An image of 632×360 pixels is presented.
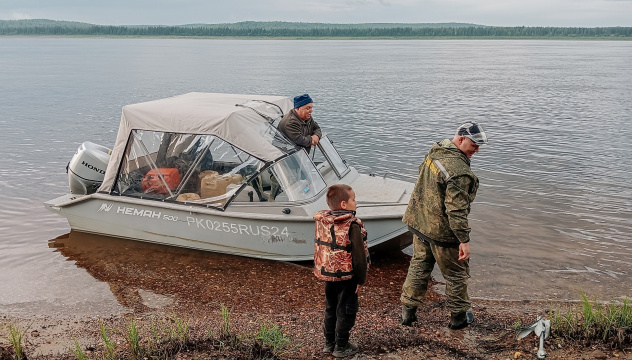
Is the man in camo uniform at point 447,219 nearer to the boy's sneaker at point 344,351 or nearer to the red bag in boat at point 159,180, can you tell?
the boy's sneaker at point 344,351

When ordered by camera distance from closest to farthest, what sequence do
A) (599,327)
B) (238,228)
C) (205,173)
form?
(599,327), (238,228), (205,173)

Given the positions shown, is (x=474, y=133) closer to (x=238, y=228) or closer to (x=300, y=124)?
(x=300, y=124)

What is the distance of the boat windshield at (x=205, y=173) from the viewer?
27.3 feet

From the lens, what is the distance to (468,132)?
5.55 meters

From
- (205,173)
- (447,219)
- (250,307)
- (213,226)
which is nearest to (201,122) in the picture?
(205,173)

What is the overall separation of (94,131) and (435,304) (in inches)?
716

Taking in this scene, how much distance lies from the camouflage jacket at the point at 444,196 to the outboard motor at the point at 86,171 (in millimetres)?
5557

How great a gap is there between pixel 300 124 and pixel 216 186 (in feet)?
4.86

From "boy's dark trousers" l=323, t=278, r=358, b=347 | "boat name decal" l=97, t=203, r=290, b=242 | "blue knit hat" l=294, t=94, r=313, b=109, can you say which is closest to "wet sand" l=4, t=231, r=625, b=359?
"boy's dark trousers" l=323, t=278, r=358, b=347

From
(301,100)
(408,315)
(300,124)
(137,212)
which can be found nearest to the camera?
(408,315)

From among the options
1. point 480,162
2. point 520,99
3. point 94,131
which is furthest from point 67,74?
point 480,162

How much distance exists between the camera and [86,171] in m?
9.41

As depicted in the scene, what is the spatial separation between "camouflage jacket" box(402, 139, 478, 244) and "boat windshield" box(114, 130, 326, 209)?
8.41ft

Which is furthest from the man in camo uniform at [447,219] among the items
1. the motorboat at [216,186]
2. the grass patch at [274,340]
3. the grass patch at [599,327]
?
the motorboat at [216,186]
